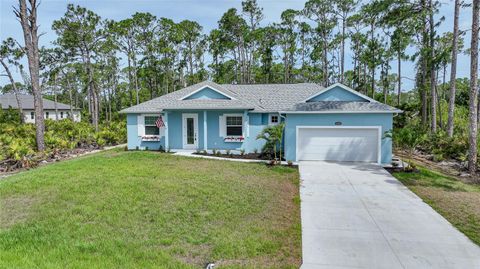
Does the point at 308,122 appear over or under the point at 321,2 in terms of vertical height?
under

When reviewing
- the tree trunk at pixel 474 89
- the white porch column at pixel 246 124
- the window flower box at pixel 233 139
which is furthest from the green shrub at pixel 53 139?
the tree trunk at pixel 474 89

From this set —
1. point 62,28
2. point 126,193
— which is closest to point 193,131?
point 126,193

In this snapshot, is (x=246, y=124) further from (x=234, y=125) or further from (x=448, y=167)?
(x=448, y=167)

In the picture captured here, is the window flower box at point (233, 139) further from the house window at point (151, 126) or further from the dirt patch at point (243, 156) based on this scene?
the house window at point (151, 126)

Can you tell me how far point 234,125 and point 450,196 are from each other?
34.4ft

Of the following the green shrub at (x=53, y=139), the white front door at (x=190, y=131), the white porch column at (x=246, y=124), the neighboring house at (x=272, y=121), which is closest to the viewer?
the neighboring house at (x=272, y=121)

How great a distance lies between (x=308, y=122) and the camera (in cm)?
1379

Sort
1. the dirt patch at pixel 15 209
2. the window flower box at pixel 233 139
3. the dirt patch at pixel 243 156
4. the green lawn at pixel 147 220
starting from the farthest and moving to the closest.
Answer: the window flower box at pixel 233 139, the dirt patch at pixel 243 156, the dirt patch at pixel 15 209, the green lawn at pixel 147 220

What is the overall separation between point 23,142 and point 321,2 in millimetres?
29540

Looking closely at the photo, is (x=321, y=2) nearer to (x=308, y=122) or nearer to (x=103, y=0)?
(x=308, y=122)

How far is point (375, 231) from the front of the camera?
6035mm

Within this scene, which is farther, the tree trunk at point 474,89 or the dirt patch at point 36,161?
the dirt patch at point 36,161

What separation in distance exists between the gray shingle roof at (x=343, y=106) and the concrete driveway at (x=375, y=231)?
4.40 m

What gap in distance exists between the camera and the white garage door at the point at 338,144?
13.5m
